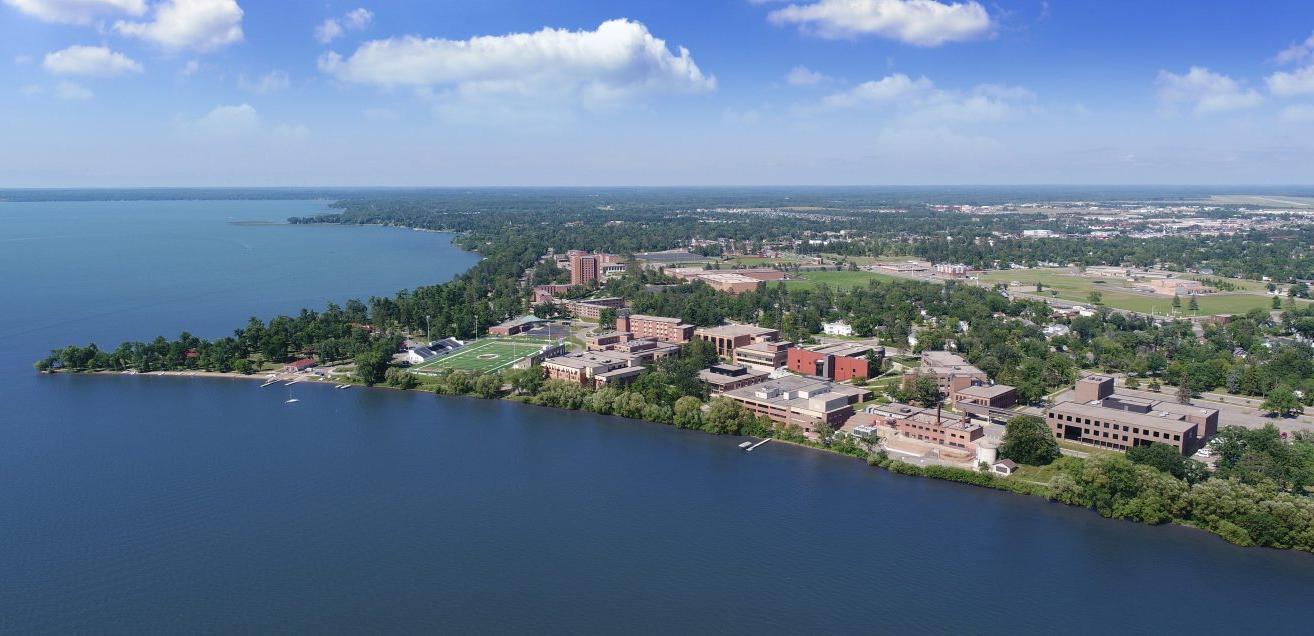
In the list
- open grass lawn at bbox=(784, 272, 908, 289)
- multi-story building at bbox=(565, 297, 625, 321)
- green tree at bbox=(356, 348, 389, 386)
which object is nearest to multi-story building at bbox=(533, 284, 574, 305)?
multi-story building at bbox=(565, 297, 625, 321)

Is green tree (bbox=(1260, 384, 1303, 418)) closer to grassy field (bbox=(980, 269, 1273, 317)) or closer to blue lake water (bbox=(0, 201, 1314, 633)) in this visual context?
blue lake water (bbox=(0, 201, 1314, 633))

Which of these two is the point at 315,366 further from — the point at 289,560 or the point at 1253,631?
the point at 1253,631

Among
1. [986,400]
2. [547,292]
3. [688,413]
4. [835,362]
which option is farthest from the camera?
[547,292]

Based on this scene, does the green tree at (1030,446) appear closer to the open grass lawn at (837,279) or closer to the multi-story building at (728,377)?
the multi-story building at (728,377)

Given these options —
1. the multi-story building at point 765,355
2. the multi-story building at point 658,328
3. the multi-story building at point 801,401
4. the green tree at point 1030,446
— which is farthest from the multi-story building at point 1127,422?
the multi-story building at point 658,328

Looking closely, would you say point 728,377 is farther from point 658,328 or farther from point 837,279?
point 837,279

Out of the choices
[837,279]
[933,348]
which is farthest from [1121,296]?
[933,348]
